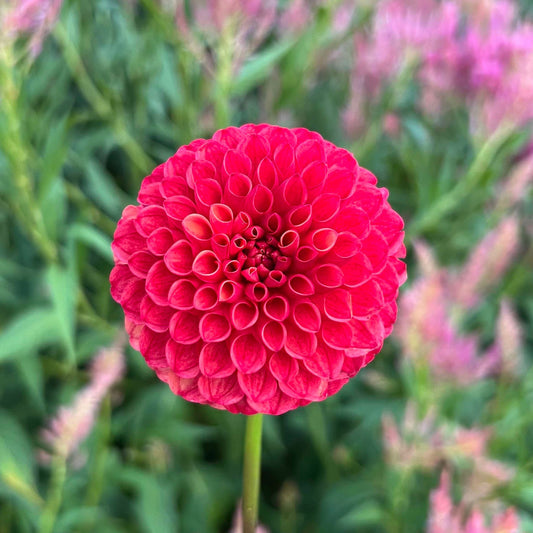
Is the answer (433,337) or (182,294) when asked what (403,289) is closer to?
(433,337)

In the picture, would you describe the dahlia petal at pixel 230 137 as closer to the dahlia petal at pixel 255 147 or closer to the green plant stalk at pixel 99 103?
the dahlia petal at pixel 255 147

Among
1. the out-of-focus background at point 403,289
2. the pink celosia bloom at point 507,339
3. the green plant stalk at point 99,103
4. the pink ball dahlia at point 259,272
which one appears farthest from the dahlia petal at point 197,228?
the green plant stalk at point 99,103

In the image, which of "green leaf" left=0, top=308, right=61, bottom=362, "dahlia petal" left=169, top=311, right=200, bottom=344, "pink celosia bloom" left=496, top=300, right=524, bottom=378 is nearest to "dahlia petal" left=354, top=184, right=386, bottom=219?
"dahlia petal" left=169, top=311, right=200, bottom=344

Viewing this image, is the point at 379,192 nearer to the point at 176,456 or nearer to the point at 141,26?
the point at 176,456

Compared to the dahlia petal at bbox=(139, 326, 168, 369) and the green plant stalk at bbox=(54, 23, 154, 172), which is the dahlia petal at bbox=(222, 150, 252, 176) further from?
the green plant stalk at bbox=(54, 23, 154, 172)

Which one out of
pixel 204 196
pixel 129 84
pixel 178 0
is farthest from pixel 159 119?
pixel 204 196
